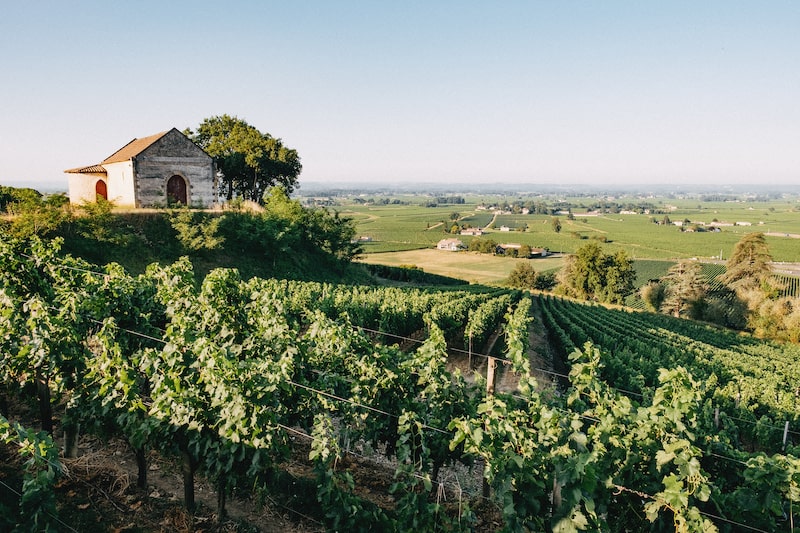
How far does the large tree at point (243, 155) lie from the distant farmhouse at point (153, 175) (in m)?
6.06

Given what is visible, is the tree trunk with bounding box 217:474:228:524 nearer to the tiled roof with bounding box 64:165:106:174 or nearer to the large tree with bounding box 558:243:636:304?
the tiled roof with bounding box 64:165:106:174

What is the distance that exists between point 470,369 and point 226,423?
1207cm

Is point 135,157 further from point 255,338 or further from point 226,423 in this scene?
point 226,423

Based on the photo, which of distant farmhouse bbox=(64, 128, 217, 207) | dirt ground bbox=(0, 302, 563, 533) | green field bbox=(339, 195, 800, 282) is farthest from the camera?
green field bbox=(339, 195, 800, 282)

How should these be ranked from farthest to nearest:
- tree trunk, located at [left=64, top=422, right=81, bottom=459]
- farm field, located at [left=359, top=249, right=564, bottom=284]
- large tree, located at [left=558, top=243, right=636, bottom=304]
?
1. farm field, located at [left=359, top=249, right=564, bottom=284]
2. large tree, located at [left=558, top=243, right=636, bottom=304]
3. tree trunk, located at [left=64, top=422, right=81, bottom=459]

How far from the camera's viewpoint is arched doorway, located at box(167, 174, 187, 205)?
29047 mm

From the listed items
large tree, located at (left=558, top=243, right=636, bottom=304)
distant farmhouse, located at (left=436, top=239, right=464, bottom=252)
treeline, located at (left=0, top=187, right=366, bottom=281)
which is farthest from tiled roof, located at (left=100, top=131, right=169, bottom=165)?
distant farmhouse, located at (left=436, top=239, right=464, bottom=252)

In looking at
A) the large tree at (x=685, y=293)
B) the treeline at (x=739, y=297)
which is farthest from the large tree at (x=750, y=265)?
the large tree at (x=685, y=293)

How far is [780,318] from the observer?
40.3 m

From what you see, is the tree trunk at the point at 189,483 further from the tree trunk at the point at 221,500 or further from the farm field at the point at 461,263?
the farm field at the point at 461,263

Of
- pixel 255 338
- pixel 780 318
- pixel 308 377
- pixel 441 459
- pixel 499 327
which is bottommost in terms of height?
pixel 780 318

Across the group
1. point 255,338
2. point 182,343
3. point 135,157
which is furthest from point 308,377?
point 135,157

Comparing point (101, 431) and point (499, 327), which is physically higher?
point (101, 431)

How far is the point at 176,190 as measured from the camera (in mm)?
29453
